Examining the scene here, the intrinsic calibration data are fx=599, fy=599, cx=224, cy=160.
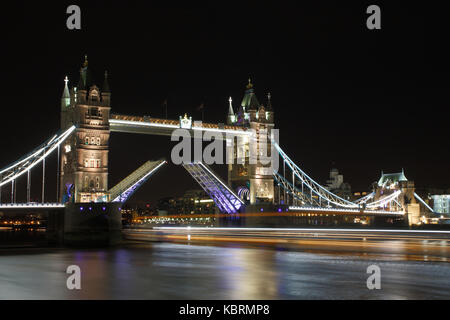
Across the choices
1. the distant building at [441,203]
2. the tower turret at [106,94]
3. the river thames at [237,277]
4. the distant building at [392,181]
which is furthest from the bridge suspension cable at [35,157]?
the distant building at [441,203]

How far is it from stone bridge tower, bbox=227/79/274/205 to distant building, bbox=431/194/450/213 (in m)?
66.6

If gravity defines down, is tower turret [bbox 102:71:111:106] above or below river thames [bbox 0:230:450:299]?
above

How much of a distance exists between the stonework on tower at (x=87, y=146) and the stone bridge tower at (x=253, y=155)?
17.9 meters

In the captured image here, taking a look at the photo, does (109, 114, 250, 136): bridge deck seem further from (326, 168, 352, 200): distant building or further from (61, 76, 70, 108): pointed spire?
(326, 168, 352, 200): distant building

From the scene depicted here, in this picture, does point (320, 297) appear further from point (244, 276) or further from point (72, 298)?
point (72, 298)

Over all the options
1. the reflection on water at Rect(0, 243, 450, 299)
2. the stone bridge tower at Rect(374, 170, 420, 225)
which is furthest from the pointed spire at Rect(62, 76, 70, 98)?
the stone bridge tower at Rect(374, 170, 420, 225)

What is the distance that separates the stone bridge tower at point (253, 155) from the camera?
65188 millimetres

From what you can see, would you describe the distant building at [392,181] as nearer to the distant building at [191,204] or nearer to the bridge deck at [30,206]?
the distant building at [191,204]

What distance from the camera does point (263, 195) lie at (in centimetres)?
6581

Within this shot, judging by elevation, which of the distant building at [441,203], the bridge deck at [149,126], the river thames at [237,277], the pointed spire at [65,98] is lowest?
the river thames at [237,277]

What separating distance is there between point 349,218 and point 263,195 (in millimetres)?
47435

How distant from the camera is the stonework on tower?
51688mm

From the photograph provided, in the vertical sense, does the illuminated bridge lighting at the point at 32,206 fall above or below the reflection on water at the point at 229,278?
above
